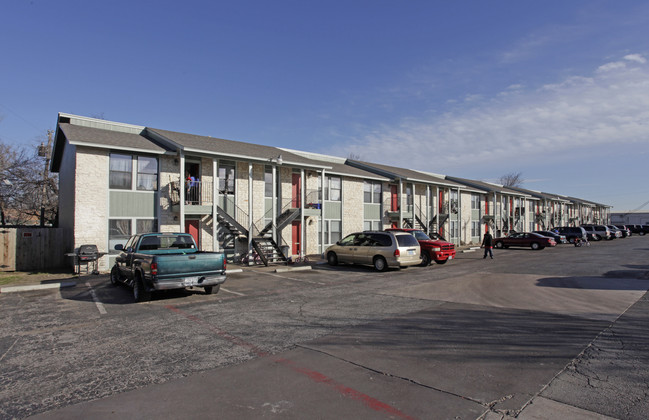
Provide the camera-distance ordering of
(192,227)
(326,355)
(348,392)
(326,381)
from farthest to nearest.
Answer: (192,227) < (326,355) < (326,381) < (348,392)

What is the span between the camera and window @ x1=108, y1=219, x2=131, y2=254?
15602 millimetres

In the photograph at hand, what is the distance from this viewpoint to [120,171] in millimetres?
16047

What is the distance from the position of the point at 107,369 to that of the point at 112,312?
12.7ft

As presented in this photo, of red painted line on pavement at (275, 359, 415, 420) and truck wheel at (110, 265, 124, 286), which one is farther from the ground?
truck wheel at (110, 265, 124, 286)

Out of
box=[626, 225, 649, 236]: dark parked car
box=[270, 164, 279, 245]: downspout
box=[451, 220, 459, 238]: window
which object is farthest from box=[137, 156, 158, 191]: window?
box=[626, 225, 649, 236]: dark parked car

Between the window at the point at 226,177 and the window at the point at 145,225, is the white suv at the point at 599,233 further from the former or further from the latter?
the window at the point at 145,225

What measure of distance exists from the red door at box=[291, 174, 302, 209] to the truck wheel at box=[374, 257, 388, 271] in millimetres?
6552

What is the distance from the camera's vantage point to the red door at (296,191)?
21.6m

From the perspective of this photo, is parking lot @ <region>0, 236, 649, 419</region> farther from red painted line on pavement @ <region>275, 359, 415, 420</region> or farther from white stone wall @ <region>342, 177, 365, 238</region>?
white stone wall @ <region>342, 177, 365, 238</region>

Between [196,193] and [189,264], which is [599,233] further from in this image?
[189,264]

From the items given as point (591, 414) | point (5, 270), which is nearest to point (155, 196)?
point (5, 270)

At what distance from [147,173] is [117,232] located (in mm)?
2806

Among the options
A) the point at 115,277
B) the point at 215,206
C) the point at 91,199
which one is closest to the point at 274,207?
the point at 215,206

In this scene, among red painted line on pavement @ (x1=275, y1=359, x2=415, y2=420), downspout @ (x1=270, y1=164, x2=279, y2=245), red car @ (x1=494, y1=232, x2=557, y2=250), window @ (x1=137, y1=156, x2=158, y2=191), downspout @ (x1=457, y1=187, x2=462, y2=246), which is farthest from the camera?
downspout @ (x1=457, y1=187, x2=462, y2=246)
